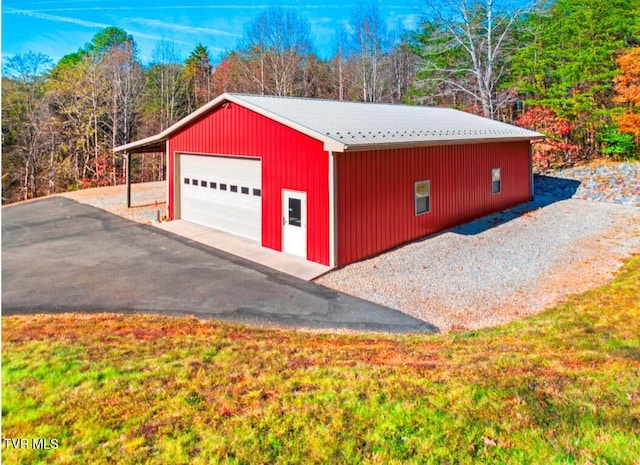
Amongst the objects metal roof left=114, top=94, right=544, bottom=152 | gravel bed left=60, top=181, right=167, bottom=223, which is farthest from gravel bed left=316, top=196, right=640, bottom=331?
gravel bed left=60, top=181, right=167, bottom=223

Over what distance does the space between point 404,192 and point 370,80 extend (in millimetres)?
25328

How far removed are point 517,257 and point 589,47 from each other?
2155 centimetres

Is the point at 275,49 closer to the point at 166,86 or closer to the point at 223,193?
the point at 166,86

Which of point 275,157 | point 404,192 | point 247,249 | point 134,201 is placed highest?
point 275,157

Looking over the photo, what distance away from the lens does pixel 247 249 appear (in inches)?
464

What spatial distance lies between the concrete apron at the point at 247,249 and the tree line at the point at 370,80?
1847 centimetres

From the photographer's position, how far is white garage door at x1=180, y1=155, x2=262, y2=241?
1255 cm

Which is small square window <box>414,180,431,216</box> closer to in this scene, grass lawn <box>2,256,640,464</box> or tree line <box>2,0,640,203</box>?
grass lawn <box>2,256,640,464</box>

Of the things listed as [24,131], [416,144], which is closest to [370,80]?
[24,131]

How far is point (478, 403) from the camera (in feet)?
12.8

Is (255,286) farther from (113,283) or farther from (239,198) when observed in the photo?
(239,198)

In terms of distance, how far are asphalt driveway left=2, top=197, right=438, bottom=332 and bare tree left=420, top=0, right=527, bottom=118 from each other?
1995 cm

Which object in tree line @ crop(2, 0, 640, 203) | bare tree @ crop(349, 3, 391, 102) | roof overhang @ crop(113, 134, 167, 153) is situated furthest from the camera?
bare tree @ crop(349, 3, 391, 102)

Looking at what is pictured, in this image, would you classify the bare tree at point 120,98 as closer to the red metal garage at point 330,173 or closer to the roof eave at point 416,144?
the red metal garage at point 330,173
